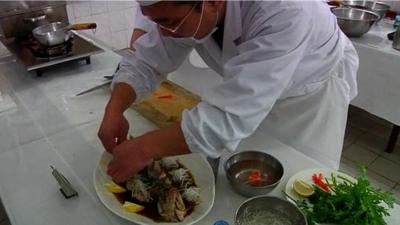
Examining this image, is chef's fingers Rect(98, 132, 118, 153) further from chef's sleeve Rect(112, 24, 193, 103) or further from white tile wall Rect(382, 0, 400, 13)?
white tile wall Rect(382, 0, 400, 13)

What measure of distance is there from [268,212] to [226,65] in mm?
343

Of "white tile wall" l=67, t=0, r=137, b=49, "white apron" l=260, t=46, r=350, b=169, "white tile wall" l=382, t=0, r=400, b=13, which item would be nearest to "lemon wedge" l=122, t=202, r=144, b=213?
"white apron" l=260, t=46, r=350, b=169

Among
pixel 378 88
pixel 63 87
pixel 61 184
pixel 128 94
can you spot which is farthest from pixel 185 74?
pixel 378 88

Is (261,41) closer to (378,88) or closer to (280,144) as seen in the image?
(280,144)

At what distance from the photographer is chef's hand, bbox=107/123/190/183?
30.5 inches

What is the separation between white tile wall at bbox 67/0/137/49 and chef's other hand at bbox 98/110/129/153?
1.27 metres

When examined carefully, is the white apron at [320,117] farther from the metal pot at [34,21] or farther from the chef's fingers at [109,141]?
the metal pot at [34,21]

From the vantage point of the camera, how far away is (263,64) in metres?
0.72

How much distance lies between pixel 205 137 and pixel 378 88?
1.60m

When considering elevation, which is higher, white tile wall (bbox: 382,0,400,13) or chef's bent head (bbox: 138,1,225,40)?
chef's bent head (bbox: 138,1,225,40)

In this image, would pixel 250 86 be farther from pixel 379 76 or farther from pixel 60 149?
pixel 379 76

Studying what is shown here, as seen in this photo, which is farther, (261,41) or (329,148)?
(329,148)

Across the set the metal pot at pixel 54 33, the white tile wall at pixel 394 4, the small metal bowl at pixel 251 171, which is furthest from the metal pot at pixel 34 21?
the white tile wall at pixel 394 4

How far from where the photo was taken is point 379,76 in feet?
6.37
